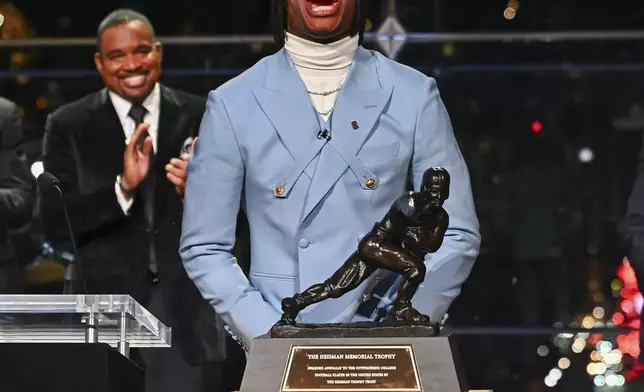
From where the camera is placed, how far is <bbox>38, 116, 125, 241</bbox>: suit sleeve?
4434mm

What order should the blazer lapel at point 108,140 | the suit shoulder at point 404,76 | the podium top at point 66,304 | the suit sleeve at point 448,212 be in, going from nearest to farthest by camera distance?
the podium top at point 66,304 < the suit sleeve at point 448,212 < the suit shoulder at point 404,76 < the blazer lapel at point 108,140

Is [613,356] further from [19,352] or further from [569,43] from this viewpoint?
[19,352]

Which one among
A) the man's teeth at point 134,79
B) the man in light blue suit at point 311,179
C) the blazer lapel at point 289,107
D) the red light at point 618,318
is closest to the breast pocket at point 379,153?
the man in light blue suit at point 311,179

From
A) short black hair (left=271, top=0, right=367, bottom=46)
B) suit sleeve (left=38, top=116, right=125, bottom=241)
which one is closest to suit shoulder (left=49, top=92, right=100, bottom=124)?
suit sleeve (left=38, top=116, right=125, bottom=241)

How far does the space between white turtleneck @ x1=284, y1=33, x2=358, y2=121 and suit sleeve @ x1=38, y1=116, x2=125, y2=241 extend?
1.20 metres

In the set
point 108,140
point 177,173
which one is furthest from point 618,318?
point 108,140

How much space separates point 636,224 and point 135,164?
155 cm

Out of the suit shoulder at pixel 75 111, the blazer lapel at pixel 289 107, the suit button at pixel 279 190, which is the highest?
the blazer lapel at pixel 289 107

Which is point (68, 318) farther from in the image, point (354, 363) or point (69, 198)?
point (69, 198)

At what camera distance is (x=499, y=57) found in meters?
4.69

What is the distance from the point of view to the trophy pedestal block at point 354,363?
2678 mm

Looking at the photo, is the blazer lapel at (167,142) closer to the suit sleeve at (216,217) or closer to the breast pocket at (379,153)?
the suit sleeve at (216,217)

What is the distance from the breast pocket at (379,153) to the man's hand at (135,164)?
49.2 inches

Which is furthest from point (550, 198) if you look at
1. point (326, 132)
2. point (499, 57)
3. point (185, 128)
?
point (326, 132)
